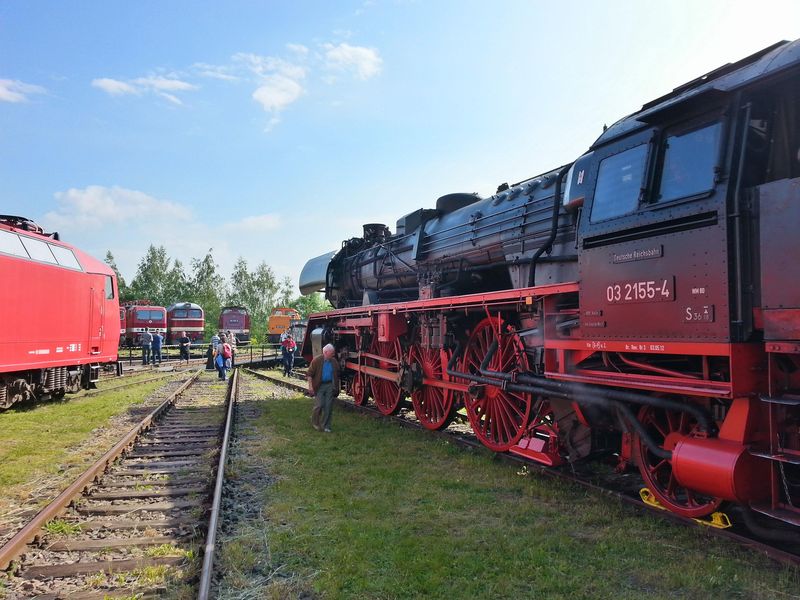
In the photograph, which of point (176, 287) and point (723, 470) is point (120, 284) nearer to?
point (176, 287)

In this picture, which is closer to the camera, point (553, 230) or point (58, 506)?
point (58, 506)

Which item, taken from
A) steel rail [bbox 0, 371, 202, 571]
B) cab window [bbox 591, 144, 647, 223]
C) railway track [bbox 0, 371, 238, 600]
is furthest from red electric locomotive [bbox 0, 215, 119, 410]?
cab window [bbox 591, 144, 647, 223]

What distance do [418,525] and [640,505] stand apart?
199 cm

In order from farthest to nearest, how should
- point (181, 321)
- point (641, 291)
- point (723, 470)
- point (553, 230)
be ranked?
point (181, 321)
point (553, 230)
point (641, 291)
point (723, 470)

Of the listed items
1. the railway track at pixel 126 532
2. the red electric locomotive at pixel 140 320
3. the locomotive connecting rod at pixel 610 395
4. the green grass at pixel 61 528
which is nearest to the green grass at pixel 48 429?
the railway track at pixel 126 532

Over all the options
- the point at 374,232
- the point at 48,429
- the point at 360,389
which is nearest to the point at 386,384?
the point at 360,389

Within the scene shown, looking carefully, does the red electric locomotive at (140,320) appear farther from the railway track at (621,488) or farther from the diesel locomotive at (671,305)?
the diesel locomotive at (671,305)

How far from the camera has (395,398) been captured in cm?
1045

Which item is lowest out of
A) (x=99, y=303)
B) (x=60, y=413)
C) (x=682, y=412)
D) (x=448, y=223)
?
(x=60, y=413)

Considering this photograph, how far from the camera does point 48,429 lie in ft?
31.0

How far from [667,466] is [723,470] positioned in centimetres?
116

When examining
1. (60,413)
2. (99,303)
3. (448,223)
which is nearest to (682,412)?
(448,223)

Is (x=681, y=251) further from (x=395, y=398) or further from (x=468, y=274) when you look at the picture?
(x=395, y=398)

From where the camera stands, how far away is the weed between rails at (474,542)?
372 centimetres
